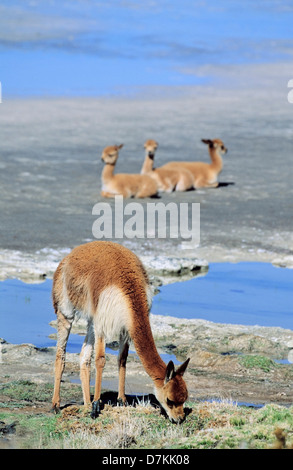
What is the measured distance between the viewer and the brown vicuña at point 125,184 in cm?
1706

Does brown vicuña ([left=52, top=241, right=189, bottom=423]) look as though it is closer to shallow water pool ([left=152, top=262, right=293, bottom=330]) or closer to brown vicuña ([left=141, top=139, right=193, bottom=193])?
shallow water pool ([left=152, top=262, right=293, bottom=330])

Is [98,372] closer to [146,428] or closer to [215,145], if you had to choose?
[146,428]

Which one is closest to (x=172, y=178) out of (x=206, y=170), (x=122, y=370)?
(x=206, y=170)

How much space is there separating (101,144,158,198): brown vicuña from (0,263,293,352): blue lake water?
15.1ft

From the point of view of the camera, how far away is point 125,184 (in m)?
17.1

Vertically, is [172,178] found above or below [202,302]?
above

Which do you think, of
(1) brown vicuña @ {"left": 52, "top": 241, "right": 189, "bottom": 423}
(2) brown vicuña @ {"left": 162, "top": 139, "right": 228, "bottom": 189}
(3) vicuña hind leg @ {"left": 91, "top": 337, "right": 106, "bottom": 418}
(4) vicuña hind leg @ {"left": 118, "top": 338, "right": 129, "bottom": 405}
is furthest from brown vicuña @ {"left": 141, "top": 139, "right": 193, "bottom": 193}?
(3) vicuña hind leg @ {"left": 91, "top": 337, "right": 106, "bottom": 418}

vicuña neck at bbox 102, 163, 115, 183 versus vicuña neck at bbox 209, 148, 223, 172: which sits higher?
vicuña neck at bbox 209, 148, 223, 172

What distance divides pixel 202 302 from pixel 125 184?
6194 millimetres

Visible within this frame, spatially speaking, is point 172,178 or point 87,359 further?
point 172,178

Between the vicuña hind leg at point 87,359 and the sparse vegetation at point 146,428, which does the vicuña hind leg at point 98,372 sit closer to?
the sparse vegetation at point 146,428

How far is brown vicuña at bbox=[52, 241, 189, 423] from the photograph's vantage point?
6621 mm

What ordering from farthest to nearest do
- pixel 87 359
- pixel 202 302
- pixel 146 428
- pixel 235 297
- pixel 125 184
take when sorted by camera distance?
pixel 125 184 → pixel 235 297 → pixel 202 302 → pixel 87 359 → pixel 146 428

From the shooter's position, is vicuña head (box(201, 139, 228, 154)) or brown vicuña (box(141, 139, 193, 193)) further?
vicuña head (box(201, 139, 228, 154))
